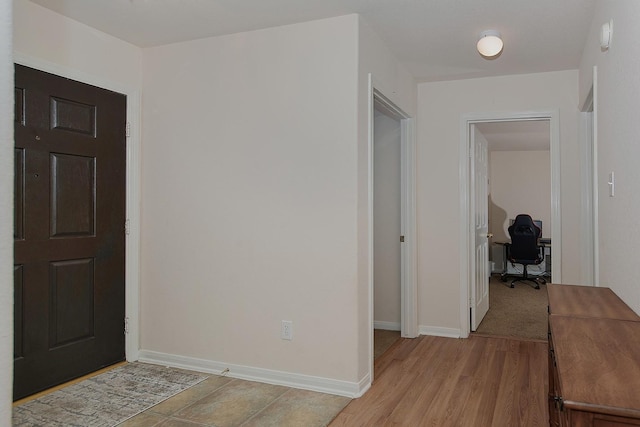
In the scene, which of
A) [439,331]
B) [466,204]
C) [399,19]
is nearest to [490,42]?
[399,19]

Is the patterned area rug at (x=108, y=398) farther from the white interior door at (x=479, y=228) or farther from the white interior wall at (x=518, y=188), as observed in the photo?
the white interior wall at (x=518, y=188)

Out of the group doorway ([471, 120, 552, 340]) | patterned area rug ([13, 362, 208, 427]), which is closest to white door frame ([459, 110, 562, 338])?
doorway ([471, 120, 552, 340])

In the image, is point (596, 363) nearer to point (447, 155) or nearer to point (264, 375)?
point (264, 375)

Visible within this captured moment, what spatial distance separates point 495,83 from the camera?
417cm

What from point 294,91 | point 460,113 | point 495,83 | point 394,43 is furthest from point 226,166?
point 495,83

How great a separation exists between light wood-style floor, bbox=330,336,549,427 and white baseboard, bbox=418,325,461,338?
111 millimetres

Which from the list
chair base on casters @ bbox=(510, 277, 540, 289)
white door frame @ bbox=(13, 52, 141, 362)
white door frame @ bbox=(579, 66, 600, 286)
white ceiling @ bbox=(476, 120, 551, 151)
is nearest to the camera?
white door frame @ bbox=(13, 52, 141, 362)

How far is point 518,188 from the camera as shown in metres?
8.29

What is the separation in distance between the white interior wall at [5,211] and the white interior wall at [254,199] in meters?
2.20

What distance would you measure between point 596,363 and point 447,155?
332 centimetres

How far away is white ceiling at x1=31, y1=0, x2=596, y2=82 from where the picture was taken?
2.74m

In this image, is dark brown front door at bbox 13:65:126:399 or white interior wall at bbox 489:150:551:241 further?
white interior wall at bbox 489:150:551:241

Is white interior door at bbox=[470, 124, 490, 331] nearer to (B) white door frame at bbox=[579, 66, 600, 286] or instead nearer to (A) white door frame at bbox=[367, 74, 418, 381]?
(A) white door frame at bbox=[367, 74, 418, 381]

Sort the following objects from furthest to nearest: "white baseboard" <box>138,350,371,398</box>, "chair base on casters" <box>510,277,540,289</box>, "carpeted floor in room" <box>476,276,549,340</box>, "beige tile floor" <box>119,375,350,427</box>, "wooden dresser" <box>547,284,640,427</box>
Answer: "chair base on casters" <box>510,277,540,289</box> → "carpeted floor in room" <box>476,276,549,340</box> → "white baseboard" <box>138,350,371,398</box> → "beige tile floor" <box>119,375,350,427</box> → "wooden dresser" <box>547,284,640,427</box>
